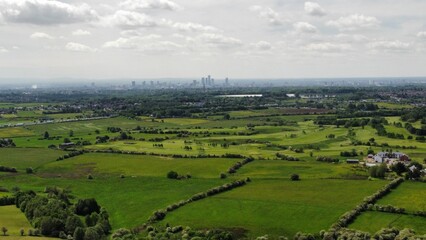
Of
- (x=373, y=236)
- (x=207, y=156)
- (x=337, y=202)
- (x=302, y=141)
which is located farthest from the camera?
(x=302, y=141)

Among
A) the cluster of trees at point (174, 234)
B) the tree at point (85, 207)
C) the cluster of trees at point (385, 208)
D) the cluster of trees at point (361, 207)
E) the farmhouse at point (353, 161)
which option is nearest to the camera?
the cluster of trees at point (174, 234)

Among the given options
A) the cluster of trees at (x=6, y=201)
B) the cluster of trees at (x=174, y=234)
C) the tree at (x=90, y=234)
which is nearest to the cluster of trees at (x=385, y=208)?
the cluster of trees at (x=174, y=234)

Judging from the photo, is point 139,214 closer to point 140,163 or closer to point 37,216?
point 37,216

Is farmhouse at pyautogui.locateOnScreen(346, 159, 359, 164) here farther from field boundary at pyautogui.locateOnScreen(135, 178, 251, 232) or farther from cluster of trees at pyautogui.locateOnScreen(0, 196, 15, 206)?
cluster of trees at pyautogui.locateOnScreen(0, 196, 15, 206)

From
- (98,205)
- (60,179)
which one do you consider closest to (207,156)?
(60,179)

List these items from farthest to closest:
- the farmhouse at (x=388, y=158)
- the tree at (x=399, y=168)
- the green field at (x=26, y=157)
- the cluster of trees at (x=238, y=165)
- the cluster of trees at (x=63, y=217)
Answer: the green field at (x=26, y=157) < the farmhouse at (x=388, y=158) < the cluster of trees at (x=238, y=165) < the tree at (x=399, y=168) < the cluster of trees at (x=63, y=217)

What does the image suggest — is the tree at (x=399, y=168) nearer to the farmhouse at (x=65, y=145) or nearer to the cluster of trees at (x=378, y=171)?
the cluster of trees at (x=378, y=171)
